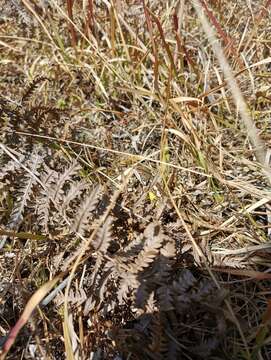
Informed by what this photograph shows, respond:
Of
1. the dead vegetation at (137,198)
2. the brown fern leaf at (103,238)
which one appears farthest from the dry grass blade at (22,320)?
the brown fern leaf at (103,238)

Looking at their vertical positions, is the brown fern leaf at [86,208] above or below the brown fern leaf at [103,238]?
above

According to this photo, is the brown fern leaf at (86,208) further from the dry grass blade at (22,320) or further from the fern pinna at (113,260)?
the dry grass blade at (22,320)

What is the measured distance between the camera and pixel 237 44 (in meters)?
1.79

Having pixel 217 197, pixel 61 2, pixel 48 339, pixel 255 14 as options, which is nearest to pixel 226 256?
pixel 217 197

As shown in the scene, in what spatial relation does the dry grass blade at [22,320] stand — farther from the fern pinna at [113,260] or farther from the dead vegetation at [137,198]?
the fern pinna at [113,260]

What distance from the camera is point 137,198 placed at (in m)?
1.40

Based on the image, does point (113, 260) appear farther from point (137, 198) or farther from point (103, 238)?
point (137, 198)

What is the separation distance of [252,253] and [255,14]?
1.07 metres

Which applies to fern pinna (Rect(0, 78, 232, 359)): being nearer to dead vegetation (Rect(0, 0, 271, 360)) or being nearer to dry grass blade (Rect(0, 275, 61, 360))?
dead vegetation (Rect(0, 0, 271, 360))

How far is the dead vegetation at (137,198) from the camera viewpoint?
3.74ft

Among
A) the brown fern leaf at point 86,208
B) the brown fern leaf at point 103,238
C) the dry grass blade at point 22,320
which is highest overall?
the brown fern leaf at point 86,208

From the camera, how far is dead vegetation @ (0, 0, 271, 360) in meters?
1.14

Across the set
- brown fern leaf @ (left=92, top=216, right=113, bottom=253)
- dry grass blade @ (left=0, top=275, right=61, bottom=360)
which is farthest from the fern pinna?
dry grass blade @ (left=0, top=275, right=61, bottom=360)

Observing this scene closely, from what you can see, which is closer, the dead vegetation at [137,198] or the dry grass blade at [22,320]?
the dry grass blade at [22,320]
